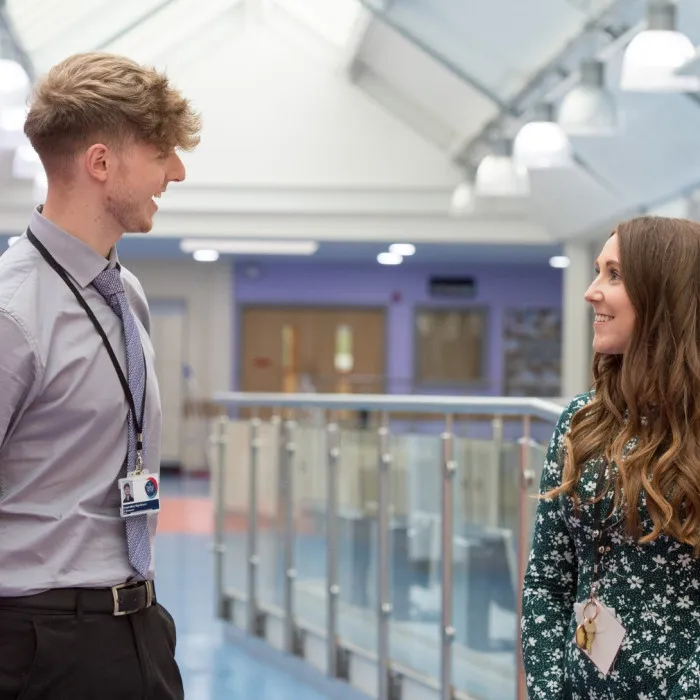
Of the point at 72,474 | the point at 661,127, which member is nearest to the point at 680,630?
the point at 72,474

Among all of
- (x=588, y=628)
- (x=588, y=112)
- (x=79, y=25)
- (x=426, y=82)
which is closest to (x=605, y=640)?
(x=588, y=628)

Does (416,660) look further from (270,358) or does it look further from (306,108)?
(270,358)

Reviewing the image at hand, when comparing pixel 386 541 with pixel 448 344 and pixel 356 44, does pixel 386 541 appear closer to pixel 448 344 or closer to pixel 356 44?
pixel 356 44

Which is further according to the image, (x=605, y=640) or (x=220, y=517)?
(x=220, y=517)

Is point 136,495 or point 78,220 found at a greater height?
point 78,220

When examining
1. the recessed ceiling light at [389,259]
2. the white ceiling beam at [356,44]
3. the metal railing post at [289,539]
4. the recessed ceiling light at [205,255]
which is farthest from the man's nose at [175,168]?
the recessed ceiling light at [389,259]

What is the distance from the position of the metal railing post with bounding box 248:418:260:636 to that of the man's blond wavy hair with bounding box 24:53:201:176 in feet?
15.7

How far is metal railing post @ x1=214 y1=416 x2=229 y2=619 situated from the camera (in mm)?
6809

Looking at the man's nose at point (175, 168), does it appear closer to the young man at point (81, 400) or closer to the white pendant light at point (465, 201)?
the young man at point (81, 400)

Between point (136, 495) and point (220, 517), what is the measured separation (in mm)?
5268

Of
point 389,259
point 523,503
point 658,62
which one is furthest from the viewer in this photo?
point 389,259

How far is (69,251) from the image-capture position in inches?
66.7

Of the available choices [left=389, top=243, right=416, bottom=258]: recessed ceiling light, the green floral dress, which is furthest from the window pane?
the green floral dress

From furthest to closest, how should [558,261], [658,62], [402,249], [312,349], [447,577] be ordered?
[312,349]
[558,261]
[402,249]
[658,62]
[447,577]
